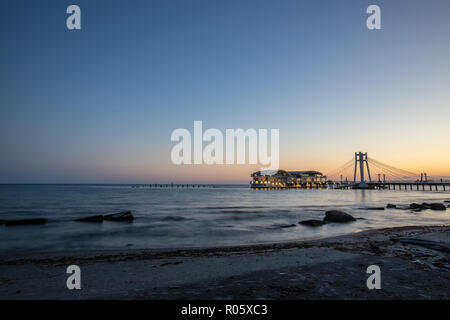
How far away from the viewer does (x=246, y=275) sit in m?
7.44

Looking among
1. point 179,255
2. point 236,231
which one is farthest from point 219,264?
point 236,231

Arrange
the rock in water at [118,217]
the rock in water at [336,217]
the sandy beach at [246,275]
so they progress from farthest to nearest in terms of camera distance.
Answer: the rock in water at [118,217] → the rock in water at [336,217] → the sandy beach at [246,275]

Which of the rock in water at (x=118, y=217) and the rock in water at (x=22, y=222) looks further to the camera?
the rock in water at (x=118, y=217)

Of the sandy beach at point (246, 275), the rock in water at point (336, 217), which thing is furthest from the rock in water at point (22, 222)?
the rock in water at point (336, 217)

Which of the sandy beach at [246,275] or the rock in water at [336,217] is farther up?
the sandy beach at [246,275]

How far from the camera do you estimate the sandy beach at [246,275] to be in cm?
598

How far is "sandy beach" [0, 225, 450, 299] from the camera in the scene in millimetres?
5980

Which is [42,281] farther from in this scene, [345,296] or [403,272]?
[403,272]

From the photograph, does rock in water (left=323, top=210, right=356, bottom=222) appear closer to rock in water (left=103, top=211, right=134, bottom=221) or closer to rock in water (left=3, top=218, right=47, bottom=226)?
rock in water (left=103, top=211, right=134, bottom=221)

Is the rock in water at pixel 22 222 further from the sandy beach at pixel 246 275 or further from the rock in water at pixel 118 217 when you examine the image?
the sandy beach at pixel 246 275

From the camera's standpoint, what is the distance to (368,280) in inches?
265

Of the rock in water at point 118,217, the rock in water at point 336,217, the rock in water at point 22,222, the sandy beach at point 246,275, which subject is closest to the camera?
the sandy beach at point 246,275

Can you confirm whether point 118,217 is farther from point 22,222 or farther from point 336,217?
point 336,217
